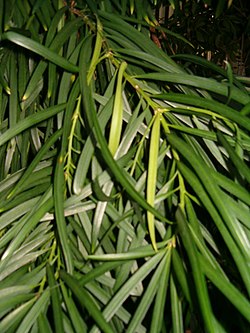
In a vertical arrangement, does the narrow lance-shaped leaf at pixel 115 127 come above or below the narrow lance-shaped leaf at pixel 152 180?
above

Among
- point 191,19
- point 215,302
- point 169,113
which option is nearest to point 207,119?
point 169,113

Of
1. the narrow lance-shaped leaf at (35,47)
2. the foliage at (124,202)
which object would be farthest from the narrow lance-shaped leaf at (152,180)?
the narrow lance-shaped leaf at (35,47)

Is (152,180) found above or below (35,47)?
below

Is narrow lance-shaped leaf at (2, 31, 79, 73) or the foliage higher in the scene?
narrow lance-shaped leaf at (2, 31, 79, 73)

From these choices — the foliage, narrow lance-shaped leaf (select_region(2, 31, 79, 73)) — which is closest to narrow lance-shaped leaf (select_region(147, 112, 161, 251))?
the foliage

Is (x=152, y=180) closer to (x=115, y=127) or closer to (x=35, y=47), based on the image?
(x=115, y=127)

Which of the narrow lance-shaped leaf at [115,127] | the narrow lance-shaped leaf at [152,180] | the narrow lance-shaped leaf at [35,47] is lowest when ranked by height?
the narrow lance-shaped leaf at [152,180]

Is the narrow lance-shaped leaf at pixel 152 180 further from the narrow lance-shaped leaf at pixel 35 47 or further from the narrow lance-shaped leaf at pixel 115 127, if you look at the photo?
the narrow lance-shaped leaf at pixel 35 47

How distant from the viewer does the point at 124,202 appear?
20.0 inches

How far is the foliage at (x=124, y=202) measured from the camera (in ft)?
1.24

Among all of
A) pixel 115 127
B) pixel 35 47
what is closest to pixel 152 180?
pixel 115 127

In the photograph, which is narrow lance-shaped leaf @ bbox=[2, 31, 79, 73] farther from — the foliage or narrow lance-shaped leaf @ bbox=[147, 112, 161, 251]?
narrow lance-shaped leaf @ bbox=[147, 112, 161, 251]

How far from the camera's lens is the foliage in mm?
377

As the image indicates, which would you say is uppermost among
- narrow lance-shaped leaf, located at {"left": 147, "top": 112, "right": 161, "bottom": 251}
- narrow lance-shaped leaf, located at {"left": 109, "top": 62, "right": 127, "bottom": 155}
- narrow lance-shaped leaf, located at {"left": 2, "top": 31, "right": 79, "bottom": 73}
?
narrow lance-shaped leaf, located at {"left": 2, "top": 31, "right": 79, "bottom": 73}
